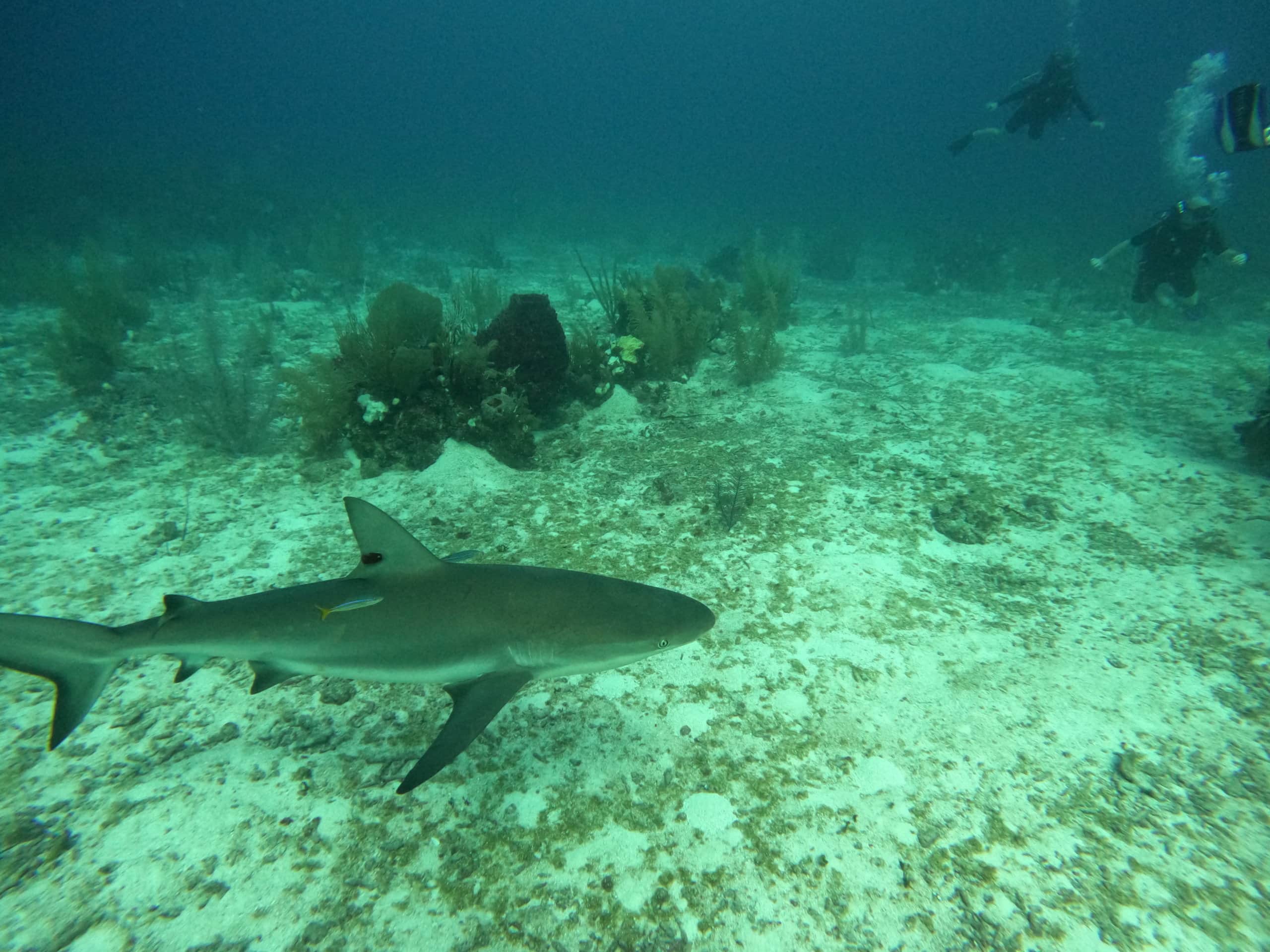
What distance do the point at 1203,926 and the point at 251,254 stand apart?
77.1 feet

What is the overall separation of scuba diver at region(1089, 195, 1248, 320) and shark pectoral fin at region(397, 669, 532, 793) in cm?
1407

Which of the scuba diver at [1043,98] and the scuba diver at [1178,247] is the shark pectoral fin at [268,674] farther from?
the scuba diver at [1043,98]

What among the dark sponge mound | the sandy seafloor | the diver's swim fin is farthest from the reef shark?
the diver's swim fin

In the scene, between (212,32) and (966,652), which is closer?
(966,652)

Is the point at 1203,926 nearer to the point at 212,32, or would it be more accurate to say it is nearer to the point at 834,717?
the point at 834,717

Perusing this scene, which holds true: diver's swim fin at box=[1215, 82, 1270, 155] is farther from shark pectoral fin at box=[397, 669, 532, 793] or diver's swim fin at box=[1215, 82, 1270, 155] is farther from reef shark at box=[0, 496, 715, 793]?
shark pectoral fin at box=[397, 669, 532, 793]

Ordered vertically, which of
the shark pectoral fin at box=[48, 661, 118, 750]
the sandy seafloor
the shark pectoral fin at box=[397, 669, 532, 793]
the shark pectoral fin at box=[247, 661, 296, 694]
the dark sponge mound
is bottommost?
the sandy seafloor

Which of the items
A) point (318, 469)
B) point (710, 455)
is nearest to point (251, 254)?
point (318, 469)

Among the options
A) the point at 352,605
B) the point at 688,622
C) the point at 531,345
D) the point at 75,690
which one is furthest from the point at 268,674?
the point at 531,345

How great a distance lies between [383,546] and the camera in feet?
9.28

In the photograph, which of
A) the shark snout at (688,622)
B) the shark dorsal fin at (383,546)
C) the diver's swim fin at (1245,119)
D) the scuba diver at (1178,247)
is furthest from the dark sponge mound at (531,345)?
the diver's swim fin at (1245,119)

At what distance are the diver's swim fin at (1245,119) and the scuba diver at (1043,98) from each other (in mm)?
7600

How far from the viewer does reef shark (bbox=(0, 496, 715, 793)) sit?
8.70 feet

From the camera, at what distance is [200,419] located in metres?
6.66
